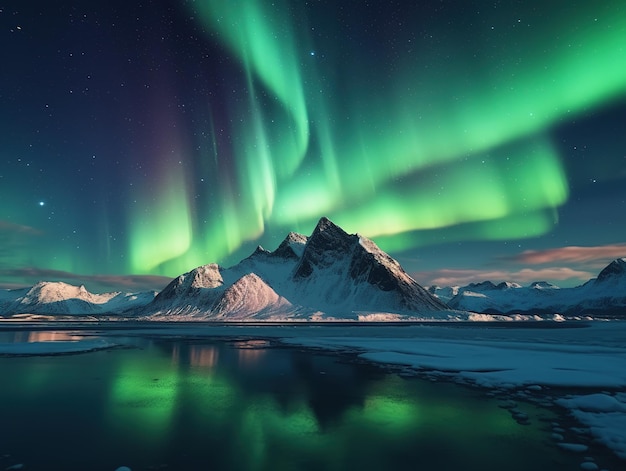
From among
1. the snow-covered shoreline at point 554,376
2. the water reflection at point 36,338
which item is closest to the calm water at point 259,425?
the snow-covered shoreline at point 554,376

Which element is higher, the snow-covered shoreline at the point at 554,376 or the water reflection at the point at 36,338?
the water reflection at the point at 36,338

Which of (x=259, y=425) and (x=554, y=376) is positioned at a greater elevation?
(x=259, y=425)

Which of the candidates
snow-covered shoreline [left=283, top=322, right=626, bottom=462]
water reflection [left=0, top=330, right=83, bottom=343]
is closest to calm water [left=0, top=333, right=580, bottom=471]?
snow-covered shoreline [left=283, top=322, right=626, bottom=462]

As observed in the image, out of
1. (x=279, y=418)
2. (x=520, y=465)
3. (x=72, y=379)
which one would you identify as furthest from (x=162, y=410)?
(x=520, y=465)

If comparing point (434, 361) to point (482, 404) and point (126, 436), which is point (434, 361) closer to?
point (482, 404)

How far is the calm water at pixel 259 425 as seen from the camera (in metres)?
11.5

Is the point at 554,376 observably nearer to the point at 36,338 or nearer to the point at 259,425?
the point at 259,425

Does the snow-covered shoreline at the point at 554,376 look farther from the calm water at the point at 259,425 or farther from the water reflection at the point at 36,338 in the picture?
the water reflection at the point at 36,338

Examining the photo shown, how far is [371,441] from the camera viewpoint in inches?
526

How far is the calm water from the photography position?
37.8ft

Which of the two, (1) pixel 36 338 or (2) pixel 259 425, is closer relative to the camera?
(2) pixel 259 425

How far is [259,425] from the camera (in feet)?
48.7

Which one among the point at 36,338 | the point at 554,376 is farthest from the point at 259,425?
the point at 36,338

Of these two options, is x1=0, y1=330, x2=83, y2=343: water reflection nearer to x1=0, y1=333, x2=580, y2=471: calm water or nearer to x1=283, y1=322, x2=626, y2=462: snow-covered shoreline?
x1=0, y1=333, x2=580, y2=471: calm water
